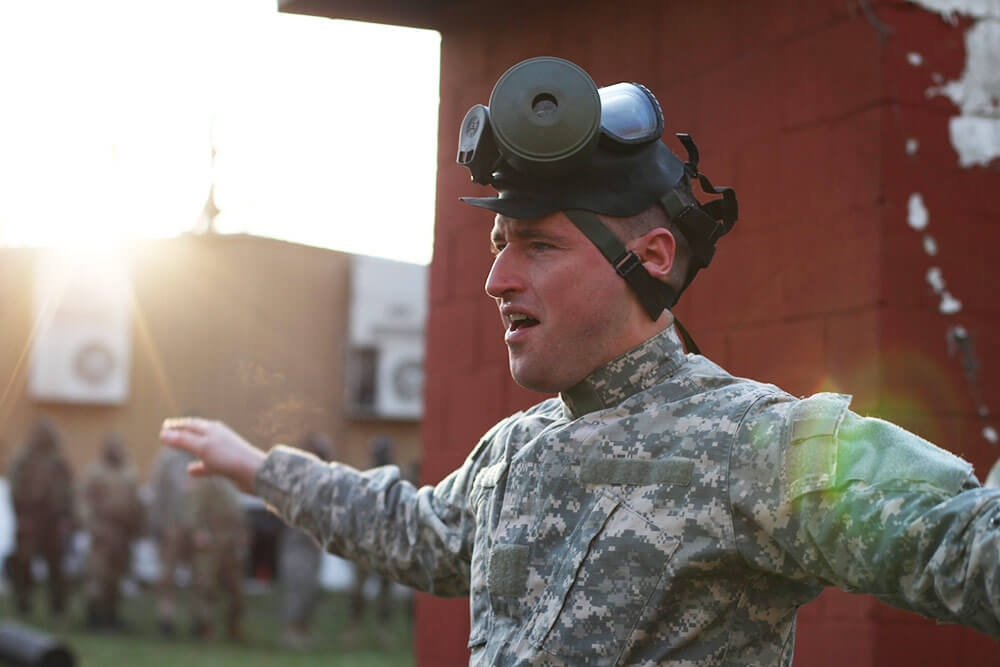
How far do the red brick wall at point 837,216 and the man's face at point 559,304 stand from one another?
3.62ft

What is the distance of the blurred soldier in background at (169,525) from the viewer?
10.0 meters

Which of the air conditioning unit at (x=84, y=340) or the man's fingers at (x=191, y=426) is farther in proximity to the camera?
the air conditioning unit at (x=84, y=340)

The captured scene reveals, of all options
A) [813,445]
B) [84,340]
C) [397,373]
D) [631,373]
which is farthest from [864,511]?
[84,340]

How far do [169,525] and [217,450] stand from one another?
8.10m

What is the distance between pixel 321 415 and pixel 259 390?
16.4 meters

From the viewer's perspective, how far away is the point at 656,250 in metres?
2.03

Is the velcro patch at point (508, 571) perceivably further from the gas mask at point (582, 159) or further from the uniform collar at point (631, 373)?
the gas mask at point (582, 159)

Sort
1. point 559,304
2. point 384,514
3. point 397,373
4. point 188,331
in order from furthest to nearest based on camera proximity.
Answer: point 397,373 → point 188,331 → point 384,514 → point 559,304

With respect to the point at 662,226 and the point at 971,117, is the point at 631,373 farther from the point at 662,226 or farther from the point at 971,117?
the point at 971,117

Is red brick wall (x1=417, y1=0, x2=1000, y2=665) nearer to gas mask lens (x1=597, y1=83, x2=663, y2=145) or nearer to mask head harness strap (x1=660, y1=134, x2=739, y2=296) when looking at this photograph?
mask head harness strap (x1=660, y1=134, x2=739, y2=296)

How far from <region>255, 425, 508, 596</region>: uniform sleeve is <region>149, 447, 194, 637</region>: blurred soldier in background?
733 cm

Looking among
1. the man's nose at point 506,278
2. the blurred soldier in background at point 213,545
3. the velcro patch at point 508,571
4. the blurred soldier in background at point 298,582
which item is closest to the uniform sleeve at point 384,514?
the velcro patch at point 508,571

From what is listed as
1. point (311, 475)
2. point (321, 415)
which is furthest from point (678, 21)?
point (321, 415)

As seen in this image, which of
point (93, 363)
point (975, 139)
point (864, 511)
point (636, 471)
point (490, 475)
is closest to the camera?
point (864, 511)
